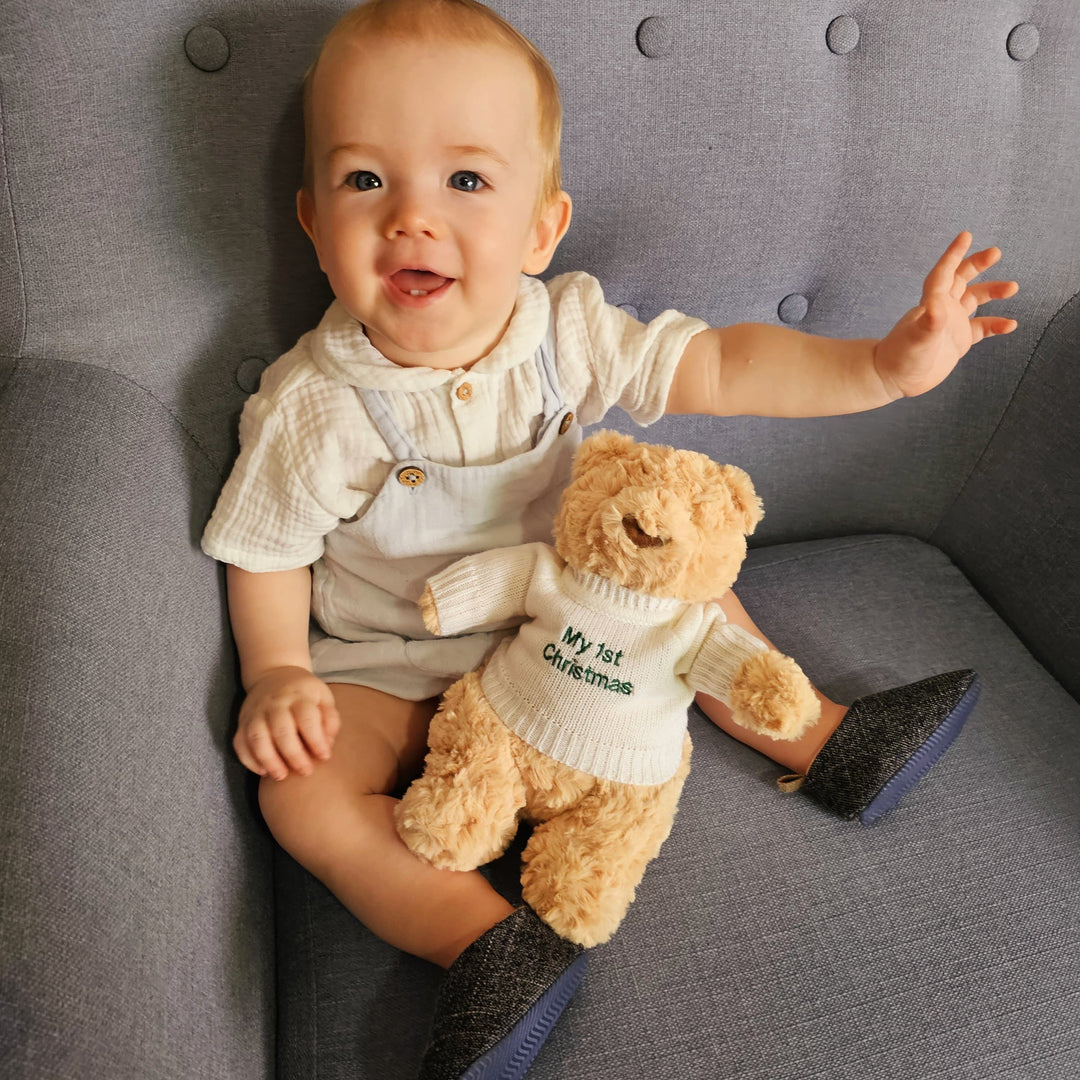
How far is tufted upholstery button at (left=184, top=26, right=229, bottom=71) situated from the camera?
77 centimetres

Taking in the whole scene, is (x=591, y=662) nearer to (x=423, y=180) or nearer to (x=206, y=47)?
(x=423, y=180)

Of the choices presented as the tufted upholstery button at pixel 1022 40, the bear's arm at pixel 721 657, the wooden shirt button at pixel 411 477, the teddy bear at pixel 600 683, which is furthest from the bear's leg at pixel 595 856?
the tufted upholstery button at pixel 1022 40

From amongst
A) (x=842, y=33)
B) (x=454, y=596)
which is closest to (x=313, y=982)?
(x=454, y=596)

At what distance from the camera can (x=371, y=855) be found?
77 centimetres

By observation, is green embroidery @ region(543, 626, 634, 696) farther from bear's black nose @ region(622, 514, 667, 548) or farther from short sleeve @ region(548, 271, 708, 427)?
short sleeve @ region(548, 271, 708, 427)

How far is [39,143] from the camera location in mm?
754

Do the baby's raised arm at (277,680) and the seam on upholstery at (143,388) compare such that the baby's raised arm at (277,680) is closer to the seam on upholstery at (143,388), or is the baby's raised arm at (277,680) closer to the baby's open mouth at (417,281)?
the seam on upholstery at (143,388)

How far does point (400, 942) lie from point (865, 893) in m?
0.41

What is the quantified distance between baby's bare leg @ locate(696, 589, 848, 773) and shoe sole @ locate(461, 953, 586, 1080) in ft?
0.99

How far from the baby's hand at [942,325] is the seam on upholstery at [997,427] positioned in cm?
30

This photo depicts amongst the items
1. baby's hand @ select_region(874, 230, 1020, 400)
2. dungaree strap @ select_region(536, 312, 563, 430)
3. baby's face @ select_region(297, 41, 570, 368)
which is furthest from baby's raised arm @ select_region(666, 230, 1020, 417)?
baby's face @ select_region(297, 41, 570, 368)

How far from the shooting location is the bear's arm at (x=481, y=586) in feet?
2.59

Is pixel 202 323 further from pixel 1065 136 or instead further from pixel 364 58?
pixel 1065 136

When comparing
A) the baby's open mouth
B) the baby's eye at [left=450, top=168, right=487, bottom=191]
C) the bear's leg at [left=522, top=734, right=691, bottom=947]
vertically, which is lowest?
the bear's leg at [left=522, top=734, right=691, bottom=947]
